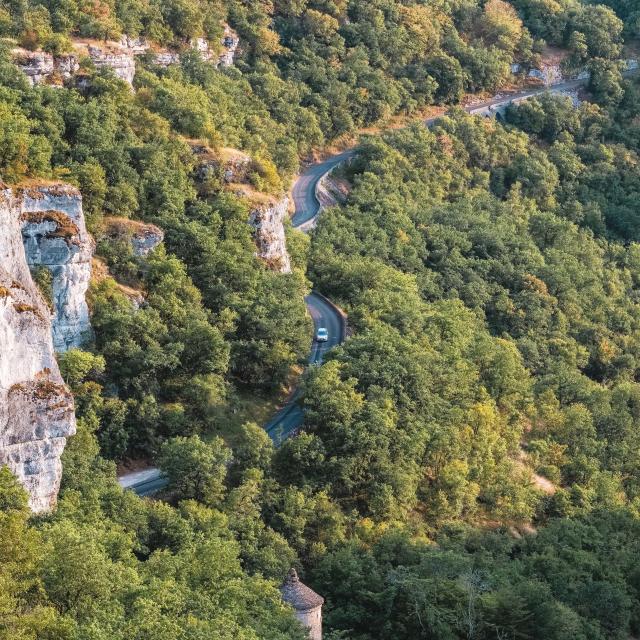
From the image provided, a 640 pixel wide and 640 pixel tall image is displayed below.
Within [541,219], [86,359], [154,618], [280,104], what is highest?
[154,618]

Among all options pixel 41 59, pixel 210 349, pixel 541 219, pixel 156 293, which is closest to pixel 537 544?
pixel 210 349

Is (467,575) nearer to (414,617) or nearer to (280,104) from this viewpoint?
(414,617)

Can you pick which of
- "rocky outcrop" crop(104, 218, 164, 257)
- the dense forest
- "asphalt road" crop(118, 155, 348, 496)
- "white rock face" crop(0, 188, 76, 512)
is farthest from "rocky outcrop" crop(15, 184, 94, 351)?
"asphalt road" crop(118, 155, 348, 496)

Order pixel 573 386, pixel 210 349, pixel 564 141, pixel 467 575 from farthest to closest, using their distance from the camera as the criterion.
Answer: pixel 564 141
pixel 573 386
pixel 210 349
pixel 467 575

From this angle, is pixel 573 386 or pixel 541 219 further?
pixel 541 219

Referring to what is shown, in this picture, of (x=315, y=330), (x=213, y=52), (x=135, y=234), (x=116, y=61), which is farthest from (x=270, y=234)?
(x=213, y=52)

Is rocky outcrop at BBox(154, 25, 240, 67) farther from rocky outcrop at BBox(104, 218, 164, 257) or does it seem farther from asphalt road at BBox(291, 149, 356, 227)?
rocky outcrop at BBox(104, 218, 164, 257)
